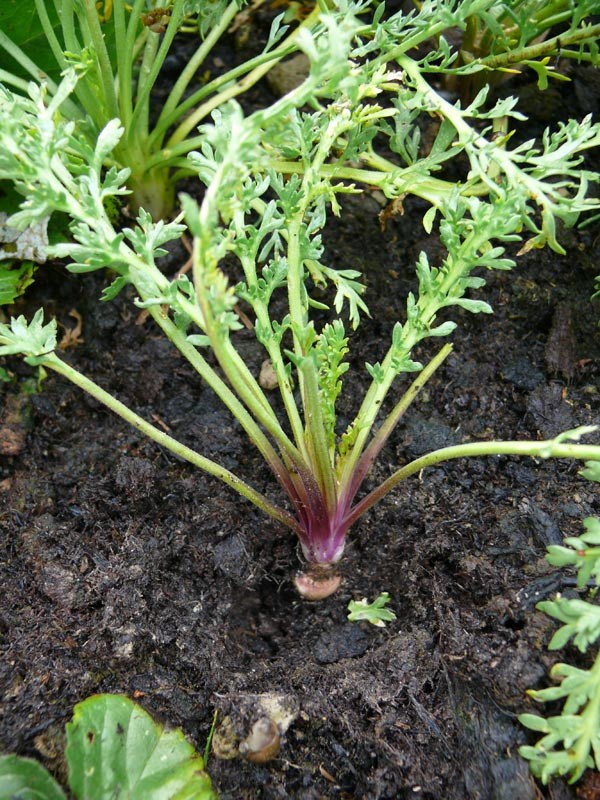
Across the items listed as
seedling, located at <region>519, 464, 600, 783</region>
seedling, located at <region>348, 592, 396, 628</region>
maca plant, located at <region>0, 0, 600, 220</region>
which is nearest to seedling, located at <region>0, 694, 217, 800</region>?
seedling, located at <region>348, 592, 396, 628</region>

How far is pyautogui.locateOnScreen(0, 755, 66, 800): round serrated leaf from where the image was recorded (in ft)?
3.42

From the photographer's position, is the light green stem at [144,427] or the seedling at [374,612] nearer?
the light green stem at [144,427]

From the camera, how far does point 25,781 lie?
1055 millimetres

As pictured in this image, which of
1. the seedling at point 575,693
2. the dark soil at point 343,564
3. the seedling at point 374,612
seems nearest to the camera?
the seedling at point 575,693

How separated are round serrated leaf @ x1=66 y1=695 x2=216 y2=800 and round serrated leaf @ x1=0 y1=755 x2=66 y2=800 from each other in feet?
0.10

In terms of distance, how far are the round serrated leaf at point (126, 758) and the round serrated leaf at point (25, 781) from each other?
30mm

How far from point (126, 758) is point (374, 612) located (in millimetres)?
468

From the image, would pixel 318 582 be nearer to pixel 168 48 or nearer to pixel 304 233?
pixel 304 233

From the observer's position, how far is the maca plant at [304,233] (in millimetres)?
992

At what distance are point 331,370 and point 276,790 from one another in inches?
25.5

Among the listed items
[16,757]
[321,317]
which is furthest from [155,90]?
[16,757]

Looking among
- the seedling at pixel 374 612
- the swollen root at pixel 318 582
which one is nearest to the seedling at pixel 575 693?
the seedling at pixel 374 612

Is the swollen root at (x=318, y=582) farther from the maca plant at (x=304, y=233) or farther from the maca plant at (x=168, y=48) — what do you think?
the maca plant at (x=168, y=48)

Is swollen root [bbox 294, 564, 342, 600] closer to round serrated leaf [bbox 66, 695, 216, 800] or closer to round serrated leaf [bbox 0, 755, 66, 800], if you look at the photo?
round serrated leaf [bbox 66, 695, 216, 800]
